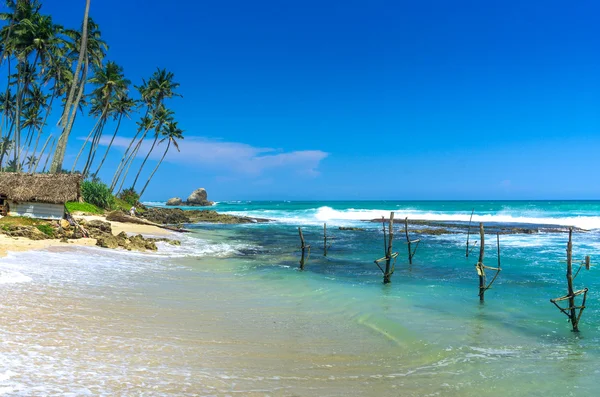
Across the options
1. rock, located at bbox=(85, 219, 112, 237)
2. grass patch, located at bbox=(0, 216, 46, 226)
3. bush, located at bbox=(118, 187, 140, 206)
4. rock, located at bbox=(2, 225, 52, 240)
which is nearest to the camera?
rock, located at bbox=(2, 225, 52, 240)

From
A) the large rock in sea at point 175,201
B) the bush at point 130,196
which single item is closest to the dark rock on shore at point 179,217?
the bush at point 130,196

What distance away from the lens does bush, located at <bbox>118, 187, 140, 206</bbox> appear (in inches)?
1888

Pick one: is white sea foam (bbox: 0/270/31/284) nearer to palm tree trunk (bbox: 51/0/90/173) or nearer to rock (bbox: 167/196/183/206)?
palm tree trunk (bbox: 51/0/90/173)

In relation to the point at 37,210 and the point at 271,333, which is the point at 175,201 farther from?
the point at 271,333

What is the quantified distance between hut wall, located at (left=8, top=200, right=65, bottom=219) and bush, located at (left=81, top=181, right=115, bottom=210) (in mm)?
16973

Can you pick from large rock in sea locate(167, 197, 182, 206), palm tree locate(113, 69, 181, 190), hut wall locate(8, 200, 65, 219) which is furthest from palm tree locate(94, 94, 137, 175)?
large rock in sea locate(167, 197, 182, 206)

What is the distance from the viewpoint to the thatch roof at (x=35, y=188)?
61.7 feet

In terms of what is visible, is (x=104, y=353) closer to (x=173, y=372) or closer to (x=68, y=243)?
(x=173, y=372)

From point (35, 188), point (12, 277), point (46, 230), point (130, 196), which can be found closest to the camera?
point (12, 277)

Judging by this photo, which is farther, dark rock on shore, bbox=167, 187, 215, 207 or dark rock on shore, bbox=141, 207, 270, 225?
dark rock on shore, bbox=167, 187, 215, 207

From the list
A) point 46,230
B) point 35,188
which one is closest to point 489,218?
point 35,188

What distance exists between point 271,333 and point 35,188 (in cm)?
1673

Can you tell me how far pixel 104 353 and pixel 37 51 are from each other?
35937mm

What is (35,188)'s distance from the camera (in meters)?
18.9
